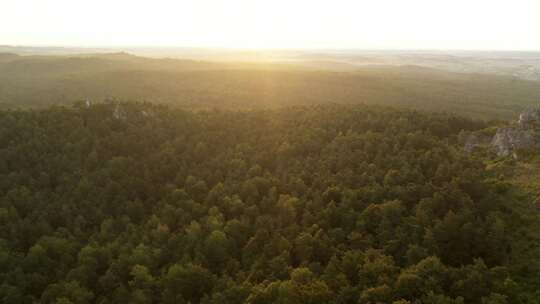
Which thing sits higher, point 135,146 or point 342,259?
point 135,146

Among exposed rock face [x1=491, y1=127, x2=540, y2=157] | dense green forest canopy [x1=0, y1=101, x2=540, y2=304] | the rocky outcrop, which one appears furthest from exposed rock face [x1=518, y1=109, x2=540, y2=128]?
dense green forest canopy [x1=0, y1=101, x2=540, y2=304]

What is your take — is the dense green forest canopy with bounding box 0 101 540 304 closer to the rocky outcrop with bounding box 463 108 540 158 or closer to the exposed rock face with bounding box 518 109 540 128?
the rocky outcrop with bounding box 463 108 540 158

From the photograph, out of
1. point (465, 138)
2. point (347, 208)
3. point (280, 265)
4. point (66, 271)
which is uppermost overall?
point (465, 138)

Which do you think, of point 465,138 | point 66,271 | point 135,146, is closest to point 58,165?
point 135,146

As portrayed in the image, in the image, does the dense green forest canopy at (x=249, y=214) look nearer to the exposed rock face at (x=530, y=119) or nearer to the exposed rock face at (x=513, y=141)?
the exposed rock face at (x=513, y=141)

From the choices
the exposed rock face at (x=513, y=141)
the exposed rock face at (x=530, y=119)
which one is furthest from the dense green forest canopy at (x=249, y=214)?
the exposed rock face at (x=530, y=119)

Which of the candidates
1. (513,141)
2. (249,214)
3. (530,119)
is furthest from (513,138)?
(249,214)

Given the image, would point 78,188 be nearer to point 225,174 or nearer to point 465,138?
point 225,174
